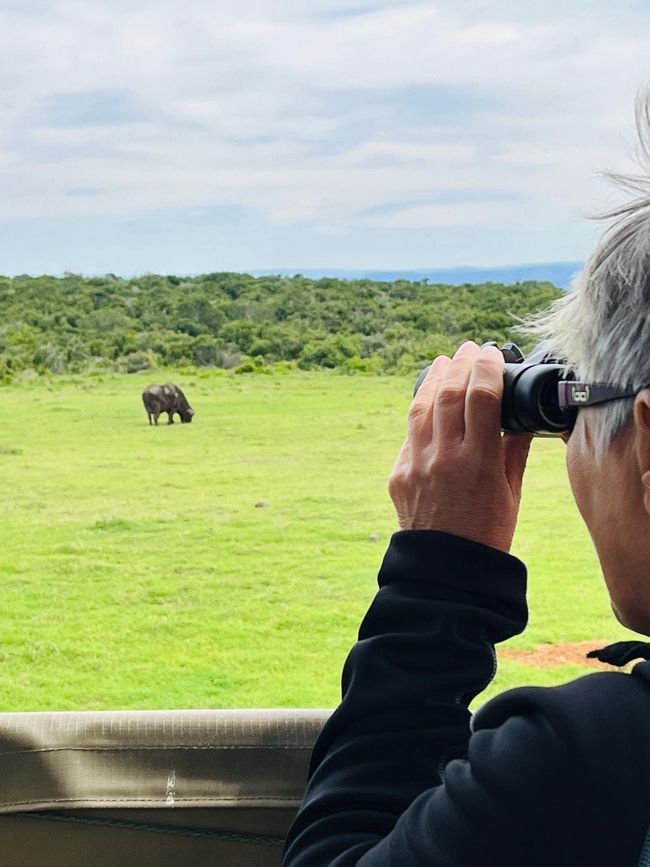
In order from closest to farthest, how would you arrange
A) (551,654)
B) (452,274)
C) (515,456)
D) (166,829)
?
(515,456) < (166,829) < (551,654) < (452,274)

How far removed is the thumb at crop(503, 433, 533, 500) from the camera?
1.80 ft

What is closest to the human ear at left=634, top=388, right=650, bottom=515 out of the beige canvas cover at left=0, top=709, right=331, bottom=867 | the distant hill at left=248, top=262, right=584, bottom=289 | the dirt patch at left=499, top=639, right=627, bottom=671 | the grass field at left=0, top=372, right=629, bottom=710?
the beige canvas cover at left=0, top=709, right=331, bottom=867

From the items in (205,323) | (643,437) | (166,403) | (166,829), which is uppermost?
(205,323)

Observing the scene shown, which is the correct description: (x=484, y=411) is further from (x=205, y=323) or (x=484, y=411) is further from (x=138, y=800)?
(x=205, y=323)

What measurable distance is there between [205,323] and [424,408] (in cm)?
345

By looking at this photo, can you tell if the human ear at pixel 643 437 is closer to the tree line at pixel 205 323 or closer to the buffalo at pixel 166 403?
the tree line at pixel 205 323

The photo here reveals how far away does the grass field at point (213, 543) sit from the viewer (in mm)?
2707

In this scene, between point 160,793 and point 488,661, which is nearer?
point 488,661

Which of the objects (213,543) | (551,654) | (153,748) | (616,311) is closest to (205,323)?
(213,543)

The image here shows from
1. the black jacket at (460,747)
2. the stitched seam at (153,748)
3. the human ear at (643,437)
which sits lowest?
the stitched seam at (153,748)

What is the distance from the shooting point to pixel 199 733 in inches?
35.1

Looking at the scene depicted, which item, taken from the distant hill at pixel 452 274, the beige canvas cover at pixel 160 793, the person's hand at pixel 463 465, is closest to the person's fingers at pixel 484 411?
the person's hand at pixel 463 465

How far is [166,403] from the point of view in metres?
5.00

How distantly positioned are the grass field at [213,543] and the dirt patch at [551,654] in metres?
0.05
